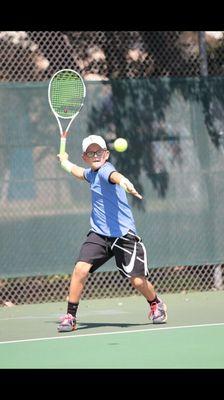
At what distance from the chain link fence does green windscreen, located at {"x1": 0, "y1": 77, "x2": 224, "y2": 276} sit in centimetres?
2

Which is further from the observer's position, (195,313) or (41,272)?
(41,272)

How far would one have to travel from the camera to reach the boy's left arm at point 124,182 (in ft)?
24.3

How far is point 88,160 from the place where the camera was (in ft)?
27.2

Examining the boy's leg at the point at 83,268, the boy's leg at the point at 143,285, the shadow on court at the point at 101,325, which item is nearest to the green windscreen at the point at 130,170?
the shadow on court at the point at 101,325

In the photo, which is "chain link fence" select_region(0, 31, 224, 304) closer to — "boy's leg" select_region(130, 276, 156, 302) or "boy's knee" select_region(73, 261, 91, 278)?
"boy's knee" select_region(73, 261, 91, 278)

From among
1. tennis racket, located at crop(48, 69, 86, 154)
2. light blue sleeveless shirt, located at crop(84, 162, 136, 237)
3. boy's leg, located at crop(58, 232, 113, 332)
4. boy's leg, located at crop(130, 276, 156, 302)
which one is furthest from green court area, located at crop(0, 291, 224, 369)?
tennis racket, located at crop(48, 69, 86, 154)

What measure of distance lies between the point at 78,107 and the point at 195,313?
2139mm

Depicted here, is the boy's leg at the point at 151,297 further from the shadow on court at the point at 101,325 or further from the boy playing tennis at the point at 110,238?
the shadow on court at the point at 101,325

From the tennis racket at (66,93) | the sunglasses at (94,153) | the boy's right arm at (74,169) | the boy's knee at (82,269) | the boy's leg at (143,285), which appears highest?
the tennis racket at (66,93)

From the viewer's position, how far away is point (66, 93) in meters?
9.27

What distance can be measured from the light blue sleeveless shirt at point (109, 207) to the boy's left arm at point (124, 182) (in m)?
0.20

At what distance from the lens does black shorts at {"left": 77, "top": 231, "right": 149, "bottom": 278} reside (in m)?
8.20
